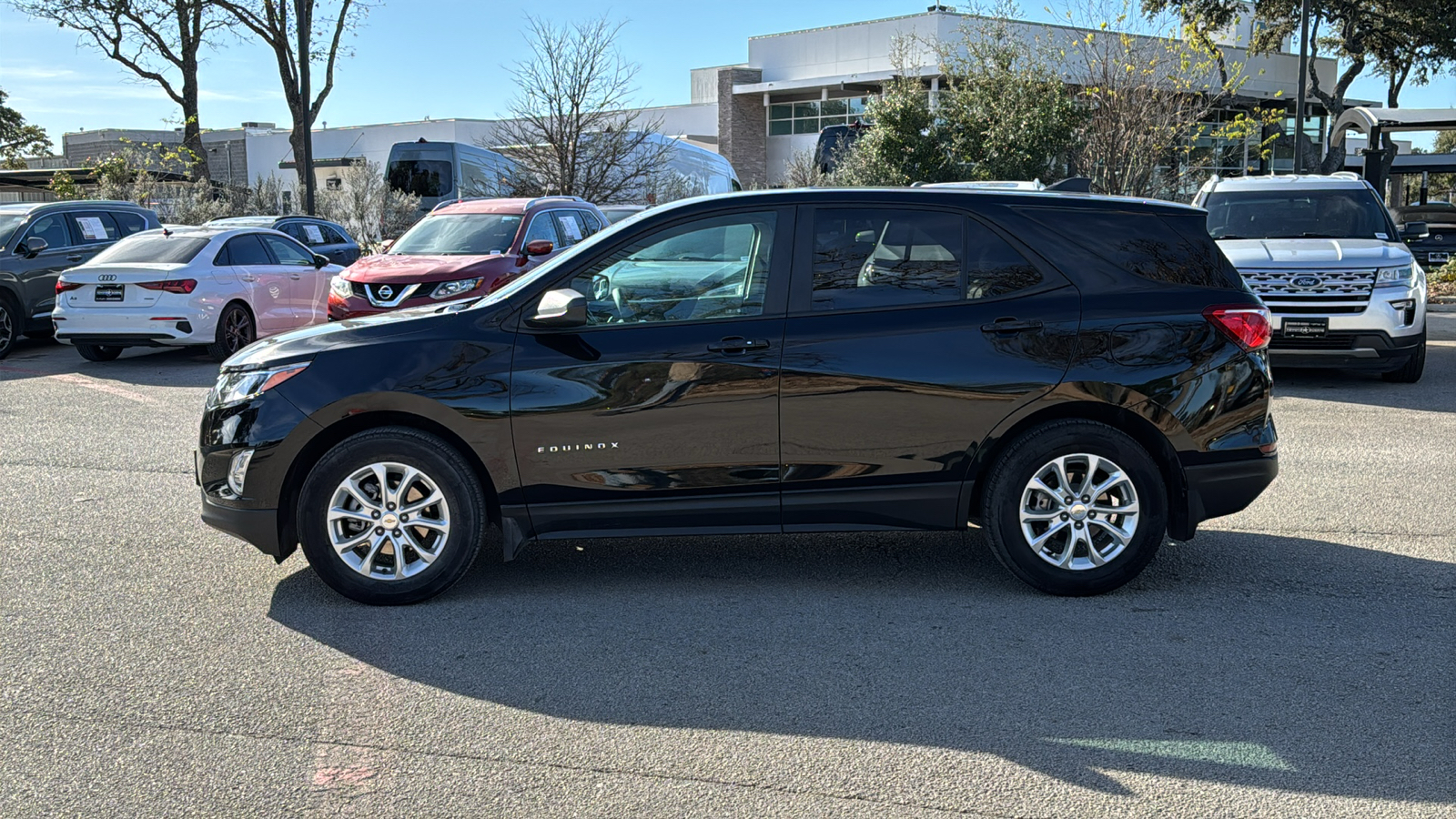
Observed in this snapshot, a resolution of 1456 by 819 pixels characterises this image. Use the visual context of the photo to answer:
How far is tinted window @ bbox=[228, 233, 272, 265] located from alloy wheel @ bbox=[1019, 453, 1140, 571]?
12045mm

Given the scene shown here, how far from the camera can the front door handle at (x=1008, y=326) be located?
5.42 metres

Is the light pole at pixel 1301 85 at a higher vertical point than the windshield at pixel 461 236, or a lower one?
higher

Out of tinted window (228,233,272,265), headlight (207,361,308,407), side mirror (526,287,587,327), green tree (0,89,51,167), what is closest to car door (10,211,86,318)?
tinted window (228,233,272,265)

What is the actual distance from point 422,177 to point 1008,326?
80.3ft

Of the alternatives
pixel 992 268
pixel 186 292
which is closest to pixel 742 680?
pixel 992 268

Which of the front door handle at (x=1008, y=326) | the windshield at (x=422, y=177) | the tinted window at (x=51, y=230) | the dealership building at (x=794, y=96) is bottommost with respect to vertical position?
the front door handle at (x=1008, y=326)

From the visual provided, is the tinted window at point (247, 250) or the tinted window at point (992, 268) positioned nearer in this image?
the tinted window at point (992, 268)

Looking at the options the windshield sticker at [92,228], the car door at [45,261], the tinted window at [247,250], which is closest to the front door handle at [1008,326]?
the tinted window at [247,250]

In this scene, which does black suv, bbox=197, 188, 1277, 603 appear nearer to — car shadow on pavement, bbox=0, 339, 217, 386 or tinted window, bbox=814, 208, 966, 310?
tinted window, bbox=814, 208, 966, 310

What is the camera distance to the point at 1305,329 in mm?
11203

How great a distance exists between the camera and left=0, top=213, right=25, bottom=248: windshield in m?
15.7

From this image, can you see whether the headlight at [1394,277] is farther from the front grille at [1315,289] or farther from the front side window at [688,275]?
the front side window at [688,275]

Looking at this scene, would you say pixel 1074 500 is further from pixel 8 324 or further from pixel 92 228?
pixel 92 228

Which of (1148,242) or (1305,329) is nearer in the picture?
(1148,242)
